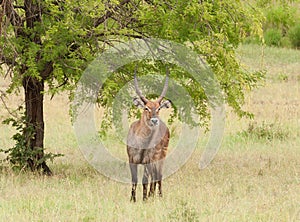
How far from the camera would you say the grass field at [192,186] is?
31.8 ft

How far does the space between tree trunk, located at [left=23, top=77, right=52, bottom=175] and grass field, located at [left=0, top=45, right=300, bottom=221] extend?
15.2 inches

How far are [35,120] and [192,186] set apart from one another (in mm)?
3517

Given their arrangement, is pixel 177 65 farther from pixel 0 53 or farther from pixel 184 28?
pixel 0 53

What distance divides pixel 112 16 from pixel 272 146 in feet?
18.6

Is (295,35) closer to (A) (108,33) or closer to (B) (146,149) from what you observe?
(A) (108,33)

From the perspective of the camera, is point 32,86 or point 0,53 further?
point 32,86

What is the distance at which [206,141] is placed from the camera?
18469mm

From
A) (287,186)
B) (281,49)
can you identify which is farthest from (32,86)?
(281,49)

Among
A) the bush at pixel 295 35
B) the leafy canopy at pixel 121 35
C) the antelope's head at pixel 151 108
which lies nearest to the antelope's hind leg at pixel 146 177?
the antelope's head at pixel 151 108

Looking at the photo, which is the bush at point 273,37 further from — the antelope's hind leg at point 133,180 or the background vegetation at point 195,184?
the antelope's hind leg at point 133,180

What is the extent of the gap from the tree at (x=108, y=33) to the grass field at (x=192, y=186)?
79 centimetres

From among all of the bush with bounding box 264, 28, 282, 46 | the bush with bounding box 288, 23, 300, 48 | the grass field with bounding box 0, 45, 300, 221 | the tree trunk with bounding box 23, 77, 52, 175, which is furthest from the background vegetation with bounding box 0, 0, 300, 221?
the bush with bounding box 264, 28, 282, 46

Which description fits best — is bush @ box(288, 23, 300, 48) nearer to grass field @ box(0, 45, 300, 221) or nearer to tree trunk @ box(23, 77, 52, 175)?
grass field @ box(0, 45, 300, 221)

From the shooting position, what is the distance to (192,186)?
12.5 m
